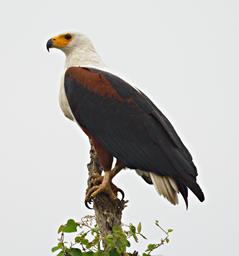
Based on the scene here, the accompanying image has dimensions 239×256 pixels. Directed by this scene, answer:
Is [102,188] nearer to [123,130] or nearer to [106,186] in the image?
[106,186]

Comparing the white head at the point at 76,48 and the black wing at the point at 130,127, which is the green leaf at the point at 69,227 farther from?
the white head at the point at 76,48

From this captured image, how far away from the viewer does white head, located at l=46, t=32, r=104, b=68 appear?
6.68 meters

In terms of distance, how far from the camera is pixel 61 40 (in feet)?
22.7

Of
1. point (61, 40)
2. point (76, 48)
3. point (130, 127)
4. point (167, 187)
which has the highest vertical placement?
point (61, 40)

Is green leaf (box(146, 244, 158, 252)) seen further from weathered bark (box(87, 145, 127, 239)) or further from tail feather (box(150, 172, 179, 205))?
tail feather (box(150, 172, 179, 205))

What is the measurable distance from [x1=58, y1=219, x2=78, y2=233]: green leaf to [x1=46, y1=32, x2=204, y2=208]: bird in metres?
0.69

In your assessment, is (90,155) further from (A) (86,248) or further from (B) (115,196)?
(A) (86,248)

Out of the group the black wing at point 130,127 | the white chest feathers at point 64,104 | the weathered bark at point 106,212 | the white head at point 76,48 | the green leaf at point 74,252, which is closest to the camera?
the green leaf at point 74,252

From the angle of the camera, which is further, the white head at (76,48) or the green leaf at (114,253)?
the white head at (76,48)

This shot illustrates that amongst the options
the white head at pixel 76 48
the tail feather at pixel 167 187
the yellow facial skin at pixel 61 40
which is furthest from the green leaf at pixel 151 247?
the yellow facial skin at pixel 61 40

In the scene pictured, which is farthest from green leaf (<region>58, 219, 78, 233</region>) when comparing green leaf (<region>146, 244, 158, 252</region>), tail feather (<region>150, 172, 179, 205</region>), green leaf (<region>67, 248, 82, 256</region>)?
tail feather (<region>150, 172, 179, 205</region>)

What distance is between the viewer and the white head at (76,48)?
668 centimetres

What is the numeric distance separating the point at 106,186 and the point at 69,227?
2.77ft

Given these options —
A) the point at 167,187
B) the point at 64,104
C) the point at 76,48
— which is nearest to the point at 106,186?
the point at 167,187
